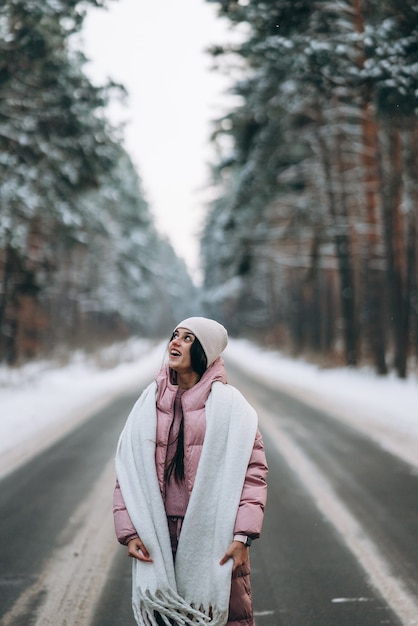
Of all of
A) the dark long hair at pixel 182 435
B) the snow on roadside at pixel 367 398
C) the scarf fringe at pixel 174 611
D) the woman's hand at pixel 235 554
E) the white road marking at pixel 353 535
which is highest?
the dark long hair at pixel 182 435

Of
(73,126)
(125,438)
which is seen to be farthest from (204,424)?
(73,126)

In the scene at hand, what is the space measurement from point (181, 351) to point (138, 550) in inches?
32.7

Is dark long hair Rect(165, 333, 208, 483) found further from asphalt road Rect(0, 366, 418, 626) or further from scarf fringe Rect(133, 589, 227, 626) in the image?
asphalt road Rect(0, 366, 418, 626)

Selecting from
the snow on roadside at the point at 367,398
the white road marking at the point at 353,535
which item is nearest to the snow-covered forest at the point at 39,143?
the snow on roadside at the point at 367,398

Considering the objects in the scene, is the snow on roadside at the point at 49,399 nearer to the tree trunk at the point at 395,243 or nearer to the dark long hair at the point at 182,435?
the dark long hair at the point at 182,435

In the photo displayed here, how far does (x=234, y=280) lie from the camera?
52.8 meters

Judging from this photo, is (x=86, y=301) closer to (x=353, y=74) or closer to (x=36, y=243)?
(x=36, y=243)

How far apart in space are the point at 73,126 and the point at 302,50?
5.31 metres

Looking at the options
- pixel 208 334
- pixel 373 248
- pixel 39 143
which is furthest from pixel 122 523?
pixel 373 248

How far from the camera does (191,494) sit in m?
2.60

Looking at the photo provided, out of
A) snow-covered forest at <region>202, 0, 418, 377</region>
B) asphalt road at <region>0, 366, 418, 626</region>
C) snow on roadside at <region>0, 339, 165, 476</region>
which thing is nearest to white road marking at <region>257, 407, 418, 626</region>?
asphalt road at <region>0, 366, 418, 626</region>

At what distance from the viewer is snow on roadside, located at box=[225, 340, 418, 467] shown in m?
10.1

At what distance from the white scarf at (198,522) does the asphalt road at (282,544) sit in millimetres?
1481

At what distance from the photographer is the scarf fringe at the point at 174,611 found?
8.21 ft
